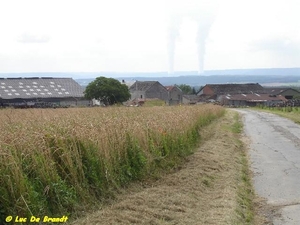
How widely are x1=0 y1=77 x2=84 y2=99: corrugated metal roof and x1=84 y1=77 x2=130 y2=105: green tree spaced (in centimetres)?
1391

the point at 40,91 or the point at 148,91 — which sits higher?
the point at 40,91

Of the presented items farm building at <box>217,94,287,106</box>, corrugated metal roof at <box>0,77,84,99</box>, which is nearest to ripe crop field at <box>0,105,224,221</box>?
corrugated metal roof at <box>0,77,84,99</box>

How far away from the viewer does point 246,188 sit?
1021 cm

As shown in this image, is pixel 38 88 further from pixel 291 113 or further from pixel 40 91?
pixel 291 113

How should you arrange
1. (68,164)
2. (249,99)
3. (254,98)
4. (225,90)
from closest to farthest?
(68,164) → (249,99) → (254,98) → (225,90)

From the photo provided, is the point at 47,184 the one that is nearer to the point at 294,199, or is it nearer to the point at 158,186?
the point at 158,186

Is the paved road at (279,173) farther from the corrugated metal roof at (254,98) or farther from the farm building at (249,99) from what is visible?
the corrugated metal roof at (254,98)

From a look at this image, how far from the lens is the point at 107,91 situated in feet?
191

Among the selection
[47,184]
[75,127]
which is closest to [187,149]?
[75,127]

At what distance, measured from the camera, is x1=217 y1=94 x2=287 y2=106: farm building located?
9975cm

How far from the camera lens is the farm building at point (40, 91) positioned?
6662 cm

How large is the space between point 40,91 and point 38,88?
53.7 inches

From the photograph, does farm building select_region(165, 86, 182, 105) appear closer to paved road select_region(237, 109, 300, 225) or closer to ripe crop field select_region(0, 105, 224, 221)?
paved road select_region(237, 109, 300, 225)

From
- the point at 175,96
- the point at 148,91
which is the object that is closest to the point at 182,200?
the point at 148,91
